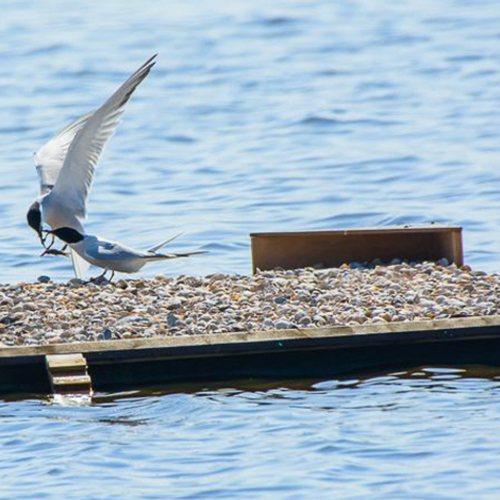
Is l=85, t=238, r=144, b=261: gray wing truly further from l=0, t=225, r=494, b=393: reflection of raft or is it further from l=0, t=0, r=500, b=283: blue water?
l=0, t=0, r=500, b=283: blue water

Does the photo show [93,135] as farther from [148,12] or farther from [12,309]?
[148,12]

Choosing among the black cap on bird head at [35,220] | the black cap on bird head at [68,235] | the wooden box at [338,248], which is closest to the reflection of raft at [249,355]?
the black cap on bird head at [68,235]

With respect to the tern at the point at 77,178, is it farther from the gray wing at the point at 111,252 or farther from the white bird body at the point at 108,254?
the gray wing at the point at 111,252

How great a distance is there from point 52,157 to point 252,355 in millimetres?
3948

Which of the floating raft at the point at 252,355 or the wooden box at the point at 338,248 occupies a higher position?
the wooden box at the point at 338,248

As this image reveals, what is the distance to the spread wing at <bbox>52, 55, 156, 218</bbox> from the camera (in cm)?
1020

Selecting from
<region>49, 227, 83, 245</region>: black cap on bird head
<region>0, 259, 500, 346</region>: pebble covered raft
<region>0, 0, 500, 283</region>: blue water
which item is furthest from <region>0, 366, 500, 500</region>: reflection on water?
<region>0, 0, 500, 283</region>: blue water

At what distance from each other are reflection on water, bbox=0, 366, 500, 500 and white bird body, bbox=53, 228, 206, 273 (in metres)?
2.10

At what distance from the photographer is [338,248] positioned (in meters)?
10.4

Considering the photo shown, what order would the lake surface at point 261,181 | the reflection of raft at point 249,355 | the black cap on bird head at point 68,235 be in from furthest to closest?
the black cap on bird head at point 68,235 < the reflection of raft at point 249,355 < the lake surface at point 261,181

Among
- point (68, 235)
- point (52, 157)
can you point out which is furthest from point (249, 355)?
point (52, 157)

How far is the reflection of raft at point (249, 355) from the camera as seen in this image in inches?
297

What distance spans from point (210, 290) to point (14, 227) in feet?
21.7

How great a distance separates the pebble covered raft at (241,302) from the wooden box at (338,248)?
521mm
